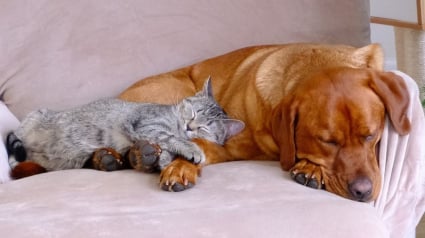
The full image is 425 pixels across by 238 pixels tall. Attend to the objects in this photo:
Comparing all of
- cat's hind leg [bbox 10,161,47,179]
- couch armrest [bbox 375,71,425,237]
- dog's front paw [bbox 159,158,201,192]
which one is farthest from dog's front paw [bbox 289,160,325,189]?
cat's hind leg [bbox 10,161,47,179]

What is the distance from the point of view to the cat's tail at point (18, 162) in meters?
2.03

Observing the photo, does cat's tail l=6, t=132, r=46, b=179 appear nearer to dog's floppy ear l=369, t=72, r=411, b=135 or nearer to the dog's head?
the dog's head

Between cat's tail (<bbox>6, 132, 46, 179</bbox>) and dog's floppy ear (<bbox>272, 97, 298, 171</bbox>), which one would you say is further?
cat's tail (<bbox>6, 132, 46, 179</bbox>)

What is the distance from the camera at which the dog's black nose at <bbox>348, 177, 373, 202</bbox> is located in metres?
1.66

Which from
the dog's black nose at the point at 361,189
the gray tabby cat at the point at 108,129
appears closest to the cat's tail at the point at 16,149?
the gray tabby cat at the point at 108,129

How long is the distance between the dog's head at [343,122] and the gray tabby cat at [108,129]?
0.35m

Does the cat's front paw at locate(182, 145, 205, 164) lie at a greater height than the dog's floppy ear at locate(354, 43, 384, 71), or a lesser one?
lesser

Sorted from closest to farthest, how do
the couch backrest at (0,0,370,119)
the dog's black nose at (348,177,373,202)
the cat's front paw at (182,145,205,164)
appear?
1. the dog's black nose at (348,177,373,202)
2. the cat's front paw at (182,145,205,164)
3. the couch backrest at (0,0,370,119)

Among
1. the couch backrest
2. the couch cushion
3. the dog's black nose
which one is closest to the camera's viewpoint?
the couch cushion

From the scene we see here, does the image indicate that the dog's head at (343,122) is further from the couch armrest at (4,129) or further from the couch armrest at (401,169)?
the couch armrest at (4,129)

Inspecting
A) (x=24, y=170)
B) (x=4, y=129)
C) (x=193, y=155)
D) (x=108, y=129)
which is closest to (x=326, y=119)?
(x=193, y=155)

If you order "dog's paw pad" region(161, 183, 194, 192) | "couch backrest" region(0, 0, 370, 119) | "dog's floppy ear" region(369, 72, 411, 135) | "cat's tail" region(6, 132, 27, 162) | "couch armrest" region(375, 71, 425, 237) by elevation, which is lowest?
"couch armrest" region(375, 71, 425, 237)

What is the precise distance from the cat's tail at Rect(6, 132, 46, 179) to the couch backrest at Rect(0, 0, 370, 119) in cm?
28

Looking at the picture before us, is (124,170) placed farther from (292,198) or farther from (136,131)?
(292,198)
